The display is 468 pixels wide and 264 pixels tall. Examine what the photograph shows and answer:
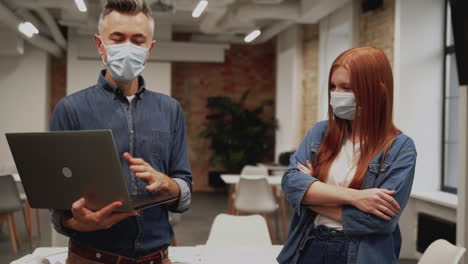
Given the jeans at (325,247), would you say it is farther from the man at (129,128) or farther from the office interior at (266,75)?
the office interior at (266,75)

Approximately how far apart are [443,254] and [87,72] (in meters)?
8.42

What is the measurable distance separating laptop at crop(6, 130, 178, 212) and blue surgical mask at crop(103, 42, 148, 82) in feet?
1.16

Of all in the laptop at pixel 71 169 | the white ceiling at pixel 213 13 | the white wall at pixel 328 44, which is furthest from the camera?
the white wall at pixel 328 44

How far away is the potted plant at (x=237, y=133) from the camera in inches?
400

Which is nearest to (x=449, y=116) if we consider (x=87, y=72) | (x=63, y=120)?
(x=63, y=120)

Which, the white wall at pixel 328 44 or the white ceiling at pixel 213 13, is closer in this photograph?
the white ceiling at pixel 213 13

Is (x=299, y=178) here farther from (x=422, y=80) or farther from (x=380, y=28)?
(x=380, y=28)

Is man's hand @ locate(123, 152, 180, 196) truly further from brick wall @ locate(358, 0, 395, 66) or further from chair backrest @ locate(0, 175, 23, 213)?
brick wall @ locate(358, 0, 395, 66)

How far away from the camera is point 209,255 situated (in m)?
2.62

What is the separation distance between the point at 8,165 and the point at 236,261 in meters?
5.60

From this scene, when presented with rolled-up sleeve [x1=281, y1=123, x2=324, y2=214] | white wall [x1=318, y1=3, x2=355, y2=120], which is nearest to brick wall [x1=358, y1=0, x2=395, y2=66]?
white wall [x1=318, y1=3, x2=355, y2=120]

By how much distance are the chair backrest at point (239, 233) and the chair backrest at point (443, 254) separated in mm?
1085

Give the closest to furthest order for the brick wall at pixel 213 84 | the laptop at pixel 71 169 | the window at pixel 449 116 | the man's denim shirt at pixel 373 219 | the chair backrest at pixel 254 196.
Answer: the laptop at pixel 71 169, the man's denim shirt at pixel 373 219, the window at pixel 449 116, the chair backrest at pixel 254 196, the brick wall at pixel 213 84

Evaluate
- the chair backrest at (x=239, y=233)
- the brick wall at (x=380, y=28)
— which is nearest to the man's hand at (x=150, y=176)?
the chair backrest at (x=239, y=233)
